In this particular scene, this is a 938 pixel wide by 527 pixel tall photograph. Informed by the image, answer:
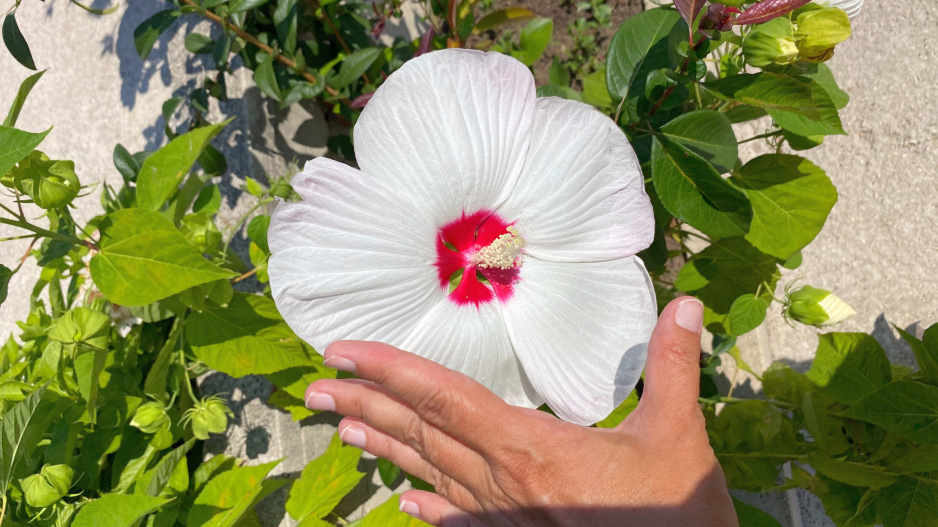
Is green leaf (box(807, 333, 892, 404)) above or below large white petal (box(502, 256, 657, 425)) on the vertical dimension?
below

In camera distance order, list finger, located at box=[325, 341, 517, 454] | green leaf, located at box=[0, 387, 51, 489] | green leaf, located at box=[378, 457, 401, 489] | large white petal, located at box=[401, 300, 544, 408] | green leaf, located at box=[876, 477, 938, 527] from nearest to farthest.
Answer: finger, located at box=[325, 341, 517, 454], large white petal, located at box=[401, 300, 544, 408], green leaf, located at box=[0, 387, 51, 489], green leaf, located at box=[876, 477, 938, 527], green leaf, located at box=[378, 457, 401, 489]

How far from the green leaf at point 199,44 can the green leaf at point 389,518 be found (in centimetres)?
113

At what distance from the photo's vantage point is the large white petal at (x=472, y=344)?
840 mm

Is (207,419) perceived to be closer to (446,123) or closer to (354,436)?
(354,436)

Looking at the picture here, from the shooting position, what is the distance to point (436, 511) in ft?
3.42

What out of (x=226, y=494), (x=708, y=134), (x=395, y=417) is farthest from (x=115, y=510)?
(x=708, y=134)

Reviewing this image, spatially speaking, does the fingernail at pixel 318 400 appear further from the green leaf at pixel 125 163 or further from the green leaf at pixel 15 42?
the green leaf at pixel 15 42

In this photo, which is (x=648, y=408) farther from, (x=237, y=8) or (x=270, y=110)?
(x=270, y=110)

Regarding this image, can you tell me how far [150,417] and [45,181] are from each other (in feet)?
1.59

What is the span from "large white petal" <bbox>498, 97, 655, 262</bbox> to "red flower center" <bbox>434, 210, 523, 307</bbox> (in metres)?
0.07

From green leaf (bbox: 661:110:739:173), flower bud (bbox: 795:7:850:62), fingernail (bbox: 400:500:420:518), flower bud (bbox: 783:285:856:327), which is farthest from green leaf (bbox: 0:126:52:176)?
flower bud (bbox: 783:285:856:327)

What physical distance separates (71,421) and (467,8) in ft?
3.78

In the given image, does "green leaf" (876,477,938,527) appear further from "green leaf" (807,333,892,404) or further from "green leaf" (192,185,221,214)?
"green leaf" (192,185,221,214)

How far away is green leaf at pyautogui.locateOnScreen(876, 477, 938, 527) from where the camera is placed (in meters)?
1.06
